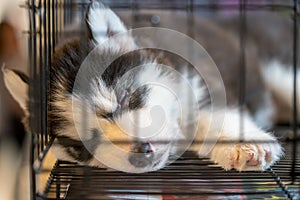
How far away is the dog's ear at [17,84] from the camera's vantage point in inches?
48.8

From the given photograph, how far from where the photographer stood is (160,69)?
1.31m

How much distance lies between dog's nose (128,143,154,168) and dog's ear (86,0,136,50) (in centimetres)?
28

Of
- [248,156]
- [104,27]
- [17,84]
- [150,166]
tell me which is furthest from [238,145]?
[17,84]

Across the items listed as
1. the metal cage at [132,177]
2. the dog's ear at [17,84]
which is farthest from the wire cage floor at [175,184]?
the dog's ear at [17,84]

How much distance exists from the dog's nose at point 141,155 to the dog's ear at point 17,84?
1.14 feet

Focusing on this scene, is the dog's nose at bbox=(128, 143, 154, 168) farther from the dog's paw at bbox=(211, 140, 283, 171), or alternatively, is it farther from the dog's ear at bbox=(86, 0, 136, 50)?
the dog's ear at bbox=(86, 0, 136, 50)

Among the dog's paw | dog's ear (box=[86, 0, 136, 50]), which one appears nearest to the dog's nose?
the dog's paw

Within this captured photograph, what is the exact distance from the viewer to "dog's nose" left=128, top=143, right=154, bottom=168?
106 centimetres

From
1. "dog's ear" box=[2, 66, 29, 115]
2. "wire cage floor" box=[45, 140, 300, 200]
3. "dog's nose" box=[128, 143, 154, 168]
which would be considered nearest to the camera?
"wire cage floor" box=[45, 140, 300, 200]

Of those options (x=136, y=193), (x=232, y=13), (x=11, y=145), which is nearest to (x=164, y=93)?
(x=136, y=193)

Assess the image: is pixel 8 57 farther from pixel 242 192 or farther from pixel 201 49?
pixel 242 192

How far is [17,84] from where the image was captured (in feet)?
4.11

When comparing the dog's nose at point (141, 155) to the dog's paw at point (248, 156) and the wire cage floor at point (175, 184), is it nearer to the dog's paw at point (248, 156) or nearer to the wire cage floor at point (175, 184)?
the wire cage floor at point (175, 184)

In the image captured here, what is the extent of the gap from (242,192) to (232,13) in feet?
3.73
